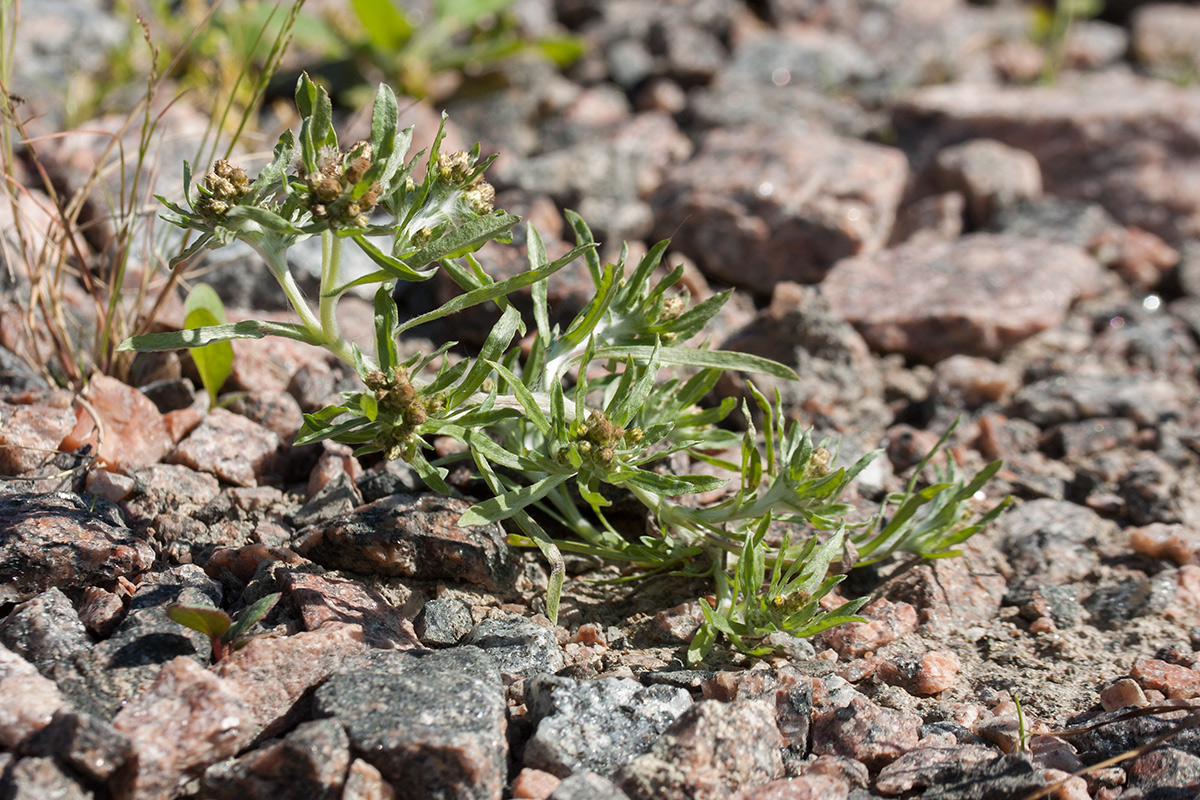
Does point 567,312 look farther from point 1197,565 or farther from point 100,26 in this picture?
point 100,26

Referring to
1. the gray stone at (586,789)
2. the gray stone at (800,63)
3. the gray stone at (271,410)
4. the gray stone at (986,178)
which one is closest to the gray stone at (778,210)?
the gray stone at (986,178)

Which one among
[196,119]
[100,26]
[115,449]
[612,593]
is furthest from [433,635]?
[100,26]

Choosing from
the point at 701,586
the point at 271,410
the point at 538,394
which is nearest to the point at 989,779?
the point at 701,586

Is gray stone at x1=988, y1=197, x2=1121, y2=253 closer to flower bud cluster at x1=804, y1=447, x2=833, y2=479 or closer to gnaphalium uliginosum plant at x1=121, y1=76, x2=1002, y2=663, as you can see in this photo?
gnaphalium uliginosum plant at x1=121, y1=76, x2=1002, y2=663

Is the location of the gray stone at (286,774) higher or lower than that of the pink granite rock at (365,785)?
higher

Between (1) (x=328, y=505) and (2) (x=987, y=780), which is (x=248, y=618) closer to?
(1) (x=328, y=505)

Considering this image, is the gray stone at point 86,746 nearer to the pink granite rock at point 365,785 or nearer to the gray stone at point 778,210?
the pink granite rock at point 365,785
